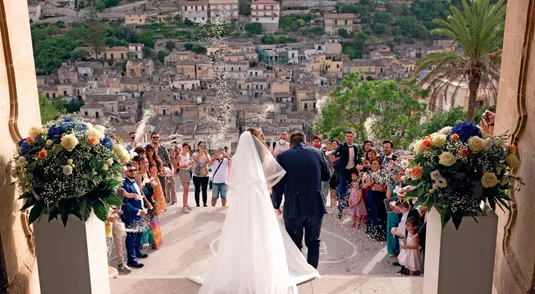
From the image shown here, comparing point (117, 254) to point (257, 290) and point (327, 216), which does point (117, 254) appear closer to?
point (257, 290)

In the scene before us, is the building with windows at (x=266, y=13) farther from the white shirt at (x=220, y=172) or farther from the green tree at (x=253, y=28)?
the white shirt at (x=220, y=172)

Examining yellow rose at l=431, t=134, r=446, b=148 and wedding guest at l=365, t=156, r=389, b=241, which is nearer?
yellow rose at l=431, t=134, r=446, b=148

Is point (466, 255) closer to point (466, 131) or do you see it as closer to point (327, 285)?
Result: point (466, 131)

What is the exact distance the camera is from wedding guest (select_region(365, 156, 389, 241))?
6566mm

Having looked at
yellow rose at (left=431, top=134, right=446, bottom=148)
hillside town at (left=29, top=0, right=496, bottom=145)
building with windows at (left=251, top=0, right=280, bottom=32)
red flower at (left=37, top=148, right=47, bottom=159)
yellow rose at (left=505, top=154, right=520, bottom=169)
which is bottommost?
hillside town at (left=29, top=0, right=496, bottom=145)

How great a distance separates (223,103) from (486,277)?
52.9 m

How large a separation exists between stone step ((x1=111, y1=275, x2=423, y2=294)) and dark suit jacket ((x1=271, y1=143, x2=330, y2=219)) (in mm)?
607

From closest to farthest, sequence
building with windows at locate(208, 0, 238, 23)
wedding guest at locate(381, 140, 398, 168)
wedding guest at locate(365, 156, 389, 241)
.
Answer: wedding guest at locate(365, 156, 389, 241) → wedding guest at locate(381, 140, 398, 168) → building with windows at locate(208, 0, 238, 23)

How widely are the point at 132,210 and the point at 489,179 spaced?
3.35m

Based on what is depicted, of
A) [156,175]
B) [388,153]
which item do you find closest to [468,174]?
[388,153]

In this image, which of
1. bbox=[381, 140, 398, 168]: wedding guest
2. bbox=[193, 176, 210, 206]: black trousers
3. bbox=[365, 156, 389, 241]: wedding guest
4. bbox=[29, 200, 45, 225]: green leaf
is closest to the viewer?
bbox=[29, 200, 45, 225]: green leaf

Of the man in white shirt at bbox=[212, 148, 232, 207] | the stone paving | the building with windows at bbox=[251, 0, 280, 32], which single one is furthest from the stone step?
the building with windows at bbox=[251, 0, 280, 32]

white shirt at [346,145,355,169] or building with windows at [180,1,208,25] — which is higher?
building with windows at [180,1,208,25]

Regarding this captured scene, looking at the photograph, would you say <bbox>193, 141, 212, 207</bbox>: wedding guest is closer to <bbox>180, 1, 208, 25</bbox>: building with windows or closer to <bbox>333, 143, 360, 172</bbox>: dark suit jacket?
<bbox>333, 143, 360, 172</bbox>: dark suit jacket
